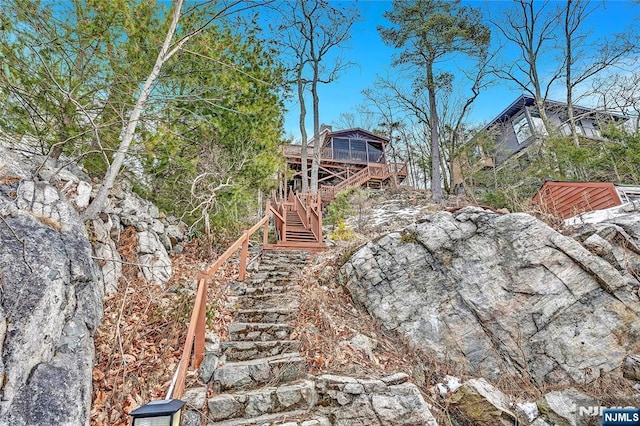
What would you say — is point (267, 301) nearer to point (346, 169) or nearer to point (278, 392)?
point (278, 392)

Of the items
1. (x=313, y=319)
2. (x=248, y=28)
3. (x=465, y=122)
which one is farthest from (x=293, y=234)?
(x=465, y=122)

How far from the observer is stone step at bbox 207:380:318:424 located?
269 centimetres

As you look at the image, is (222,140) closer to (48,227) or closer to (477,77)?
(48,227)

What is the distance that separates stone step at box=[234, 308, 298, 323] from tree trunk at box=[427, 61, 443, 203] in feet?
37.9

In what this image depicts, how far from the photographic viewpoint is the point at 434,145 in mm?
14031

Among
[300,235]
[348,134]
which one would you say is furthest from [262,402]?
[348,134]

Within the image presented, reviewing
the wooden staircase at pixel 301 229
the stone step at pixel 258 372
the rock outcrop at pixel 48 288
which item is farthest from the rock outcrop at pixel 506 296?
the rock outcrop at pixel 48 288

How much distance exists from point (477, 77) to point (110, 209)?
16.8 metres

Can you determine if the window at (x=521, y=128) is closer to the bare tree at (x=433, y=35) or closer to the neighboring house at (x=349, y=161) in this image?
the bare tree at (x=433, y=35)

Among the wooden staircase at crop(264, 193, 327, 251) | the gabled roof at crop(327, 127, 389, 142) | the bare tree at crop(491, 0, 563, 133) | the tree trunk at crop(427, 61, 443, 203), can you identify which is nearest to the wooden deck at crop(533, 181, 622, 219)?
the tree trunk at crop(427, 61, 443, 203)

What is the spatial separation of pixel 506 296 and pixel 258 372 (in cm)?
389

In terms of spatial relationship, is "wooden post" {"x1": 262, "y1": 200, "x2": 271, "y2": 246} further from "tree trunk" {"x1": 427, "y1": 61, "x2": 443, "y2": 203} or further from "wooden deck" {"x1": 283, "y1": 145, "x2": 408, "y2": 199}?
"tree trunk" {"x1": 427, "y1": 61, "x2": 443, "y2": 203}

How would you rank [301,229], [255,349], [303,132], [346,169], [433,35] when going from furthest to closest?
[346,169] < [303,132] < [433,35] < [301,229] < [255,349]

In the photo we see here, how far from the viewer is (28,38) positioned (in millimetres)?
4102
